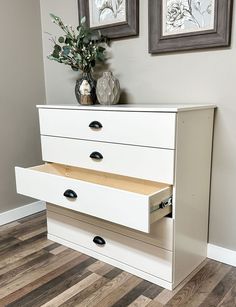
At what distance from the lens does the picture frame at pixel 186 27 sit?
5.33ft

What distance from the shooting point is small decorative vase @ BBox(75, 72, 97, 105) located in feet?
6.61

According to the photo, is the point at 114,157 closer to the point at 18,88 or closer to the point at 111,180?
the point at 111,180

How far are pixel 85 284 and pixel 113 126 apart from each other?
84 cm

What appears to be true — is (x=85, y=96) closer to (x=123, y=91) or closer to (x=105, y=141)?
(x=123, y=91)

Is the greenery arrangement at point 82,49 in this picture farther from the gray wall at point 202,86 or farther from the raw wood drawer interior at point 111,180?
the raw wood drawer interior at point 111,180

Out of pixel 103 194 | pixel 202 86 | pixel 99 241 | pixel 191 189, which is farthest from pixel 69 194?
pixel 202 86

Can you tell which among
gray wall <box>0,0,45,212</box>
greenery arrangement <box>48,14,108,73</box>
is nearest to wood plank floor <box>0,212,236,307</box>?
gray wall <box>0,0,45,212</box>

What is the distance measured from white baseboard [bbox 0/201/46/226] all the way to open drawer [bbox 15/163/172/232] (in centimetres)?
59

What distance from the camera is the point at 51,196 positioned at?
1.78m

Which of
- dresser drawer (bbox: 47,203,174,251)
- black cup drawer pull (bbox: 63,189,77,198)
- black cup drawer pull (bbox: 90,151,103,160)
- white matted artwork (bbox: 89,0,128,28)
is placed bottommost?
dresser drawer (bbox: 47,203,174,251)

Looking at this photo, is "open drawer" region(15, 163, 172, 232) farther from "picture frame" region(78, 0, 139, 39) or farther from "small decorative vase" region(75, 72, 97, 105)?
"picture frame" region(78, 0, 139, 39)

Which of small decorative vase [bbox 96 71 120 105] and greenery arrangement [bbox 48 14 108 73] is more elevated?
greenery arrangement [bbox 48 14 108 73]

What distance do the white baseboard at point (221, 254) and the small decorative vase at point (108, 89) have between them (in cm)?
106

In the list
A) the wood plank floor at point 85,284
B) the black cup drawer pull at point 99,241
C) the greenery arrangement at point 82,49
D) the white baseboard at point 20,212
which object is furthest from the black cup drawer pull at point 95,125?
the white baseboard at point 20,212
